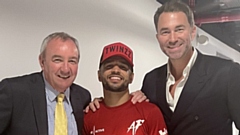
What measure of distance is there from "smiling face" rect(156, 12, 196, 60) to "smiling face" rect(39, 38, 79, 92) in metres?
0.50

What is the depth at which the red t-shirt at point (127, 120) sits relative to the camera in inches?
77.7

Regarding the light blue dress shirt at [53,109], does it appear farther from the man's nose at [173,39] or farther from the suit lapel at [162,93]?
the man's nose at [173,39]

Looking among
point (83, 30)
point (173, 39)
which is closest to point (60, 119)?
point (173, 39)

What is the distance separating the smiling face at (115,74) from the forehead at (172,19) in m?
0.31

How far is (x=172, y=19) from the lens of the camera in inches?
82.0

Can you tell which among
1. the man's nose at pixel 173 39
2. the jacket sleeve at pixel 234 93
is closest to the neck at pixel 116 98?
the man's nose at pixel 173 39

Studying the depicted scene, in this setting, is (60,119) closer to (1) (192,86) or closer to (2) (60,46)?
(2) (60,46)

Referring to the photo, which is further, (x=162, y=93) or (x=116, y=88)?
(x=162, y=93)

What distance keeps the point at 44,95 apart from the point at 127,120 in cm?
46

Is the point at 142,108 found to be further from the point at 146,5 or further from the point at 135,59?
the point at 146,5

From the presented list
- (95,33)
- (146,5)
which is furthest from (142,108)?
(146,5)

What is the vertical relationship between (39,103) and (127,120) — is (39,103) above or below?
above

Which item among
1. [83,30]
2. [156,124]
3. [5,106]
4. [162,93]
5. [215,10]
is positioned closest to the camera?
[5,106]

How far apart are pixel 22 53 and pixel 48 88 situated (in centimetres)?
49
